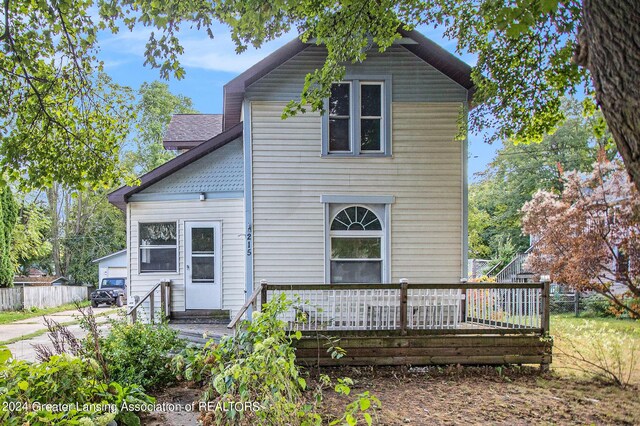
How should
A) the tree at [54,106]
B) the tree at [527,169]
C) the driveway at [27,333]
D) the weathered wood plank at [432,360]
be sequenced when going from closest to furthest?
the tree at [54,106] < the weathered wood plank at [432,360] < the driveway at [27,333] < the tree at [527,169]

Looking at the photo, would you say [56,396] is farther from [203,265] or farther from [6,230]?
[6,230]

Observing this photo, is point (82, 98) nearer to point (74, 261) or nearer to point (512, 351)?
point (512, 351)

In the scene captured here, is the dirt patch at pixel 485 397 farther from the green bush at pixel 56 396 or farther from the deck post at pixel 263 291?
the green bush at pixel 56 396

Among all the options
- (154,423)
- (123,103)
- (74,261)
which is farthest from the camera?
(74,261)

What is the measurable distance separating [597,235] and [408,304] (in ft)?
22.9

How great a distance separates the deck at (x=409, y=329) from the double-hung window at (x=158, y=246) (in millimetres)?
3881

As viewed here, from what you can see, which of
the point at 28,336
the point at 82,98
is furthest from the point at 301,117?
the point at 28,336

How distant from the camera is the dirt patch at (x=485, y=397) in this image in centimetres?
489

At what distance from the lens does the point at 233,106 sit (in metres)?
9.45

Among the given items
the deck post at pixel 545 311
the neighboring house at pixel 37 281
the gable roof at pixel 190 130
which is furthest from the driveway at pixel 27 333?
the neighboring house at pixel 37 281

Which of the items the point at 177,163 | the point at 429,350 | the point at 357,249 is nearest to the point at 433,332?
the point at 429,350

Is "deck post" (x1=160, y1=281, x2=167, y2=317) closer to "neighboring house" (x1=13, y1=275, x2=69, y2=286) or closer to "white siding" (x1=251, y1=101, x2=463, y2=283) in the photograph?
"white siding" (x1=251, y1=101, x2=463, y2=283)

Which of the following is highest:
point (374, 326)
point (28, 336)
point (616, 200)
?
point (616, 200)

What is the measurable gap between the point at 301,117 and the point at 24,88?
14.5 ft
